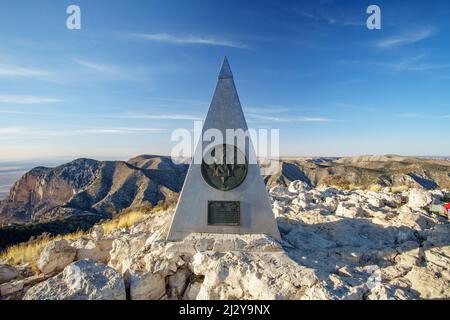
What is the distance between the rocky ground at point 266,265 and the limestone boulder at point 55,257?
21mm

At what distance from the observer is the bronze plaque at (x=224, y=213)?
6586 millimetres

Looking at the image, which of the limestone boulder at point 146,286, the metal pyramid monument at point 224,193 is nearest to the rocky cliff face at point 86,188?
the metal pyramid monument at point 224,193

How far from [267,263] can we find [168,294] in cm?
213

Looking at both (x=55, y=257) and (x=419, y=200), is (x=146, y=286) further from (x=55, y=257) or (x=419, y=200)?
(x=419, y=200)

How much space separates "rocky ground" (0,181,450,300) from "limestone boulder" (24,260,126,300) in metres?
0.02

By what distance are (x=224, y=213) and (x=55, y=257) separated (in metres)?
4.11

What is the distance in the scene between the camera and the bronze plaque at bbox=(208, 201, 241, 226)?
259 inches

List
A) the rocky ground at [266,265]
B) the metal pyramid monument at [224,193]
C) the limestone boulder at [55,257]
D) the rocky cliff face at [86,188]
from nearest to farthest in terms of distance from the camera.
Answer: the rocky ground at [266,265] < the limestone boulder at [55,257] < the metal pyramid monument at [224,193] < the rocky cliff face at [86,188]

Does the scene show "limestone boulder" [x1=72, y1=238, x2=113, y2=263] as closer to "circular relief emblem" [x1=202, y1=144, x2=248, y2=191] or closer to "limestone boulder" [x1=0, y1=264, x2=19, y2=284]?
"limestone boulder" [x1=0, y1=264, x2=19, y2=284]

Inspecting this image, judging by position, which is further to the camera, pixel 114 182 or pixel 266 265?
pixel 114 182

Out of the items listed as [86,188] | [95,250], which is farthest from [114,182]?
[95,250]

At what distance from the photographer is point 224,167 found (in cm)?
659

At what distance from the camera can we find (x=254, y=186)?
6633 millimetres

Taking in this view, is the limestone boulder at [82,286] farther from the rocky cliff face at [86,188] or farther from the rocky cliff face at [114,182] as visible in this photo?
the rocky cliff face at [86,188]
